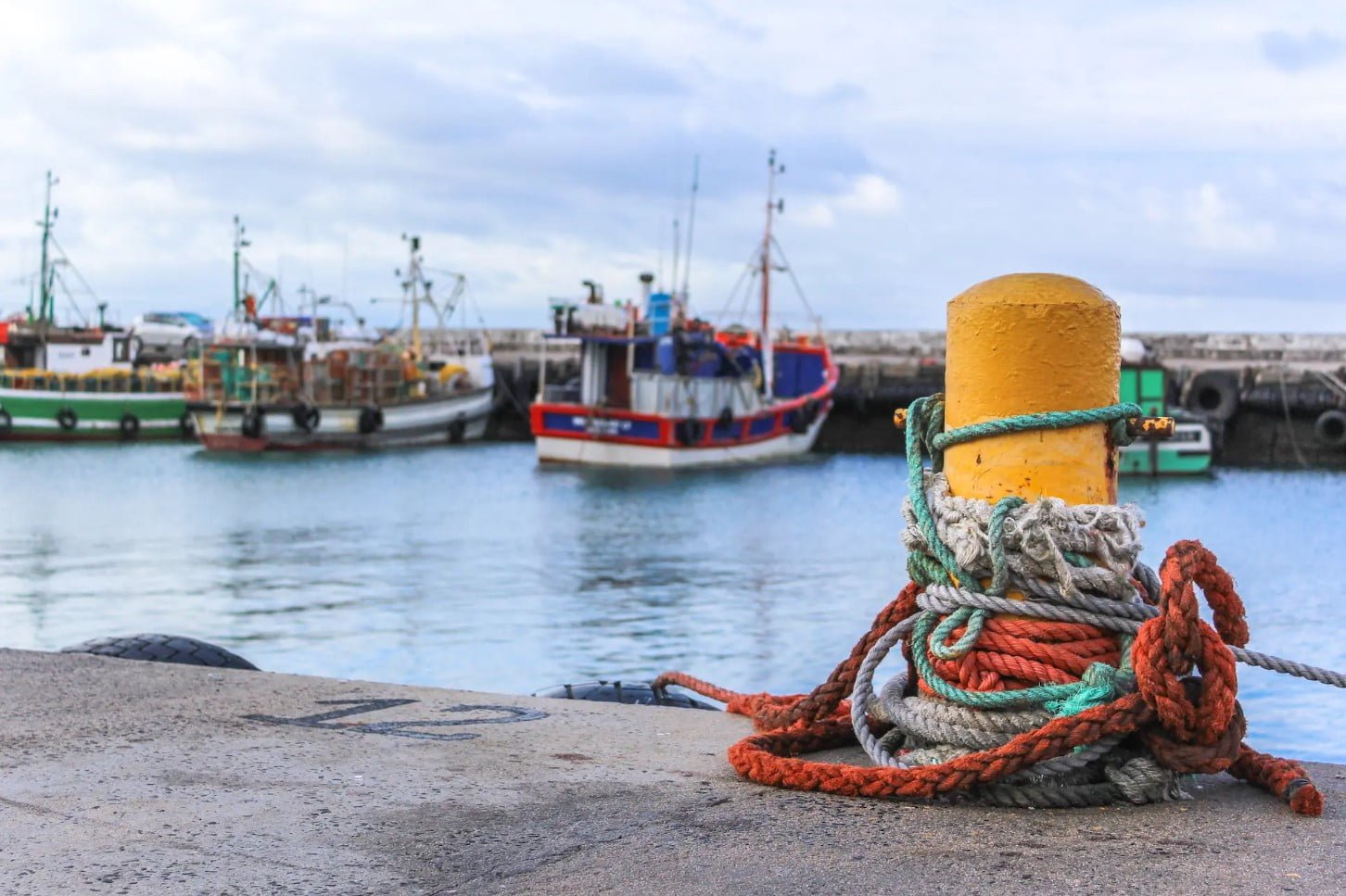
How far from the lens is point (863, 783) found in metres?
3.43

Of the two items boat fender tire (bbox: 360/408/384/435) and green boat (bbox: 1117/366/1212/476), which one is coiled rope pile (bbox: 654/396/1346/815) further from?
boat fender tire (bbox: 360/408/384/435)

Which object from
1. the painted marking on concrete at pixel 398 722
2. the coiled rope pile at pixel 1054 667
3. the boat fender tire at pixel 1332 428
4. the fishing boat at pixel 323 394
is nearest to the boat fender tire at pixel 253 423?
the fishing boat at pixel 323 394

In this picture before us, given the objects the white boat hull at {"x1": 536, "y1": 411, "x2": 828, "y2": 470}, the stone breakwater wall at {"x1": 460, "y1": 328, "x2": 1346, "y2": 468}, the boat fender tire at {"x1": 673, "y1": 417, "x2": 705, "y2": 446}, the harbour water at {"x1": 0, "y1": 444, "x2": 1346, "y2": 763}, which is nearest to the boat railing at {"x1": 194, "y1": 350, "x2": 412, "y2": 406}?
the stone breakwater wall at {"x1": 460, "y1": 328, "x2": 1346, "y2": 468}

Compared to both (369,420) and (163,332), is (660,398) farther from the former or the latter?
(163,332)

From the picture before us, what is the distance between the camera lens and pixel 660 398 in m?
39.1

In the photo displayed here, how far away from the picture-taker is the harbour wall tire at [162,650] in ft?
18.3

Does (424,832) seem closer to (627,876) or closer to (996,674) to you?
(627,876)

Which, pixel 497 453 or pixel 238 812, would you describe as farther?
pixel 497 453

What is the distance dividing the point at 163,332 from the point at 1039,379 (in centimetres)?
7050

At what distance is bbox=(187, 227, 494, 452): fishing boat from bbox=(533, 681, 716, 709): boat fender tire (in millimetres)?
39927

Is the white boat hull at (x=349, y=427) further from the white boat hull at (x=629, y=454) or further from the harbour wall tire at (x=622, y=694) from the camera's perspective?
the harbour wall tire at (x=622, y=694)

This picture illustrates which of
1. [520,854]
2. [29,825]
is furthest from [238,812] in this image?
[520,854]

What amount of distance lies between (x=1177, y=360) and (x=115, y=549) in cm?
3789

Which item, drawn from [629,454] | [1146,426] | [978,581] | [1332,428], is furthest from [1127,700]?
[1332,428]
